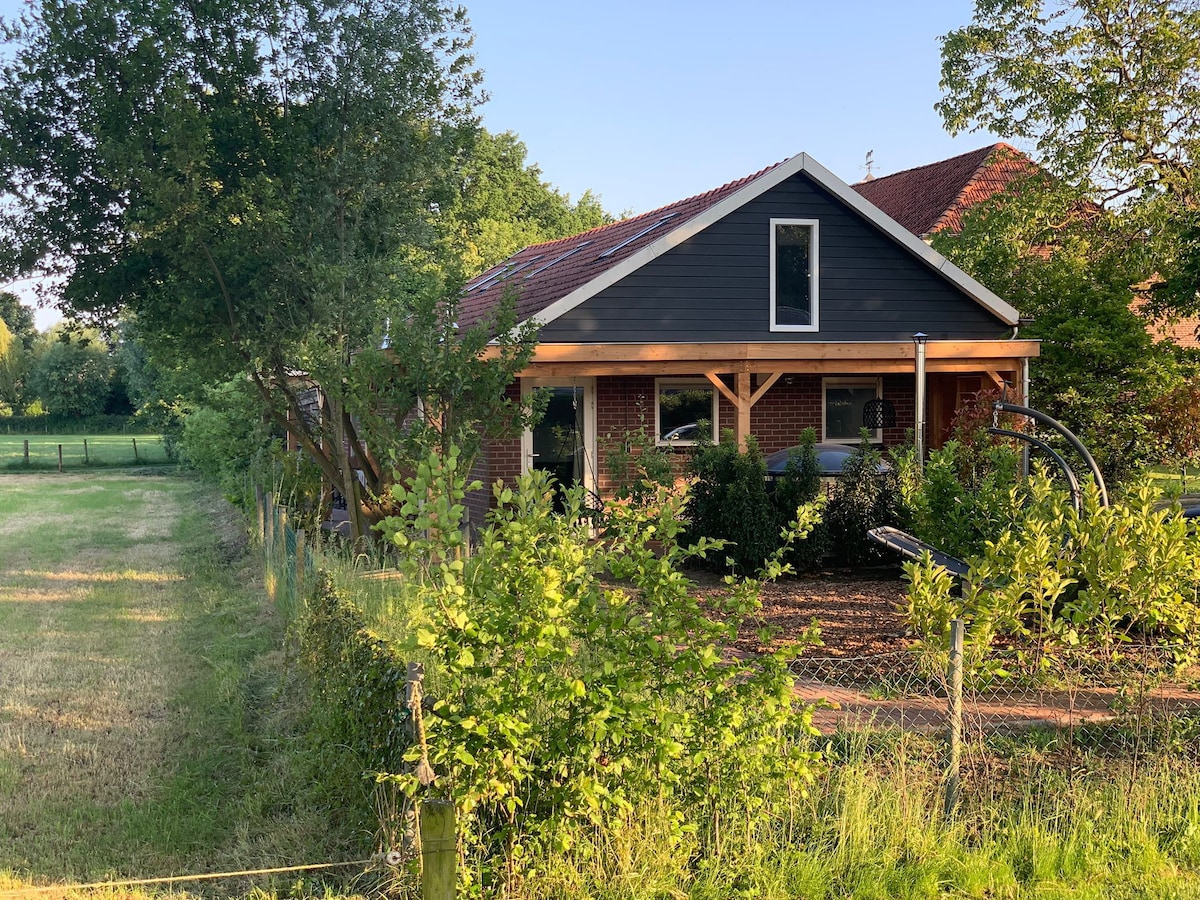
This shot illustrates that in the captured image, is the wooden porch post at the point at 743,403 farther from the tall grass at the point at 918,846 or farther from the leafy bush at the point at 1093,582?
the tall grass at the point at 918,846

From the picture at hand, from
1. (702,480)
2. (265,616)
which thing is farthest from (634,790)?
(702,480)

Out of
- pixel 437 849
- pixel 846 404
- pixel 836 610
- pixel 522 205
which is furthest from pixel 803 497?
pixel 522 205

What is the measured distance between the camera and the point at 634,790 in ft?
14.4

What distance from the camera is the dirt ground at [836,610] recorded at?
8.38m

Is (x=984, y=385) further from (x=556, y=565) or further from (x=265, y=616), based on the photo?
(x=556, y=565)

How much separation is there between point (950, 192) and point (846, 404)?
13732mm

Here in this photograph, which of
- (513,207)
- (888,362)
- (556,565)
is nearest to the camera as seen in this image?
(556,565)

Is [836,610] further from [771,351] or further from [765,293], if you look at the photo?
[765,293]

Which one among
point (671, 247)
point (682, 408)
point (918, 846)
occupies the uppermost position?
point (671, 247)

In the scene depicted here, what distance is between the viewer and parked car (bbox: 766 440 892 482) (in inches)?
507

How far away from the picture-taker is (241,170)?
12477 millimetres

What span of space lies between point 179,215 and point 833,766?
29.5ft

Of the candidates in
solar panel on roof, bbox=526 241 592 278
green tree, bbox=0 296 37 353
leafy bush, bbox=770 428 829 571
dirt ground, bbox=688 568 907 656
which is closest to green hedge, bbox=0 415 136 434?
green tree, bbox=0 296 37 353

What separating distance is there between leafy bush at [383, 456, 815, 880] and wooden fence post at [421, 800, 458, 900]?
1.15 ft
